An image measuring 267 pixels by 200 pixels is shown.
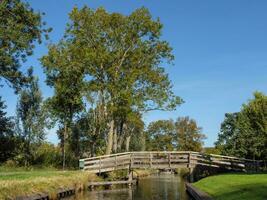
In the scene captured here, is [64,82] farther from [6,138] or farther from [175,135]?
[175,135]

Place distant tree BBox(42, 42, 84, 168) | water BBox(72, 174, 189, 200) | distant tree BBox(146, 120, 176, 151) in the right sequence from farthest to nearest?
distant tree BBox(146, 120, 176, 151)
distant tree BBox(42, 42, 84, 168)
water BBox(72, 174, 189, 200)

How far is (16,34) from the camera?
28.8 metres

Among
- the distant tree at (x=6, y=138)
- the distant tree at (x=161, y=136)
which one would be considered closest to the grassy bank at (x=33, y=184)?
the distant tree at (x=6, y=138)

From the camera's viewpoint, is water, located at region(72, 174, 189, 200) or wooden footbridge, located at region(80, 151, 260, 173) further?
wooden footbridge, located at region(80, 151, 260, 173)

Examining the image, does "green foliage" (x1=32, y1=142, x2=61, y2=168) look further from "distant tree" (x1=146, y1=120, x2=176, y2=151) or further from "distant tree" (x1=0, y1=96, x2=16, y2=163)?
"distant tree" (x1=146, y1=120, x2=176, y2=151)

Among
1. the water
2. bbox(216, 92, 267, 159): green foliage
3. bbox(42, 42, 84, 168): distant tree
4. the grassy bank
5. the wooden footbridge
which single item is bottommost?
the water

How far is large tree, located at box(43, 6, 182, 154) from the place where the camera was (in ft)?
146

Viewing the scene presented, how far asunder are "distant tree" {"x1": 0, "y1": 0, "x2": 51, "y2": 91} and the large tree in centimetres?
1288

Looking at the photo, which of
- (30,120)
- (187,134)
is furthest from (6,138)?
(187,134)

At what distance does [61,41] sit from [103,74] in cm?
680

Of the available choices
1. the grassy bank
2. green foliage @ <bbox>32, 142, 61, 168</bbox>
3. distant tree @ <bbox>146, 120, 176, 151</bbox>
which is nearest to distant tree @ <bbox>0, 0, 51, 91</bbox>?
the grassy bank

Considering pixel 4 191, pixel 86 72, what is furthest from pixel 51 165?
pixel 4 191

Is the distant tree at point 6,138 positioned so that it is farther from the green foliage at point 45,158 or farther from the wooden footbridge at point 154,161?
the wooden footbridge at point 154,161

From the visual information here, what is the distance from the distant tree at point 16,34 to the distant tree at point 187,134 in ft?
230
